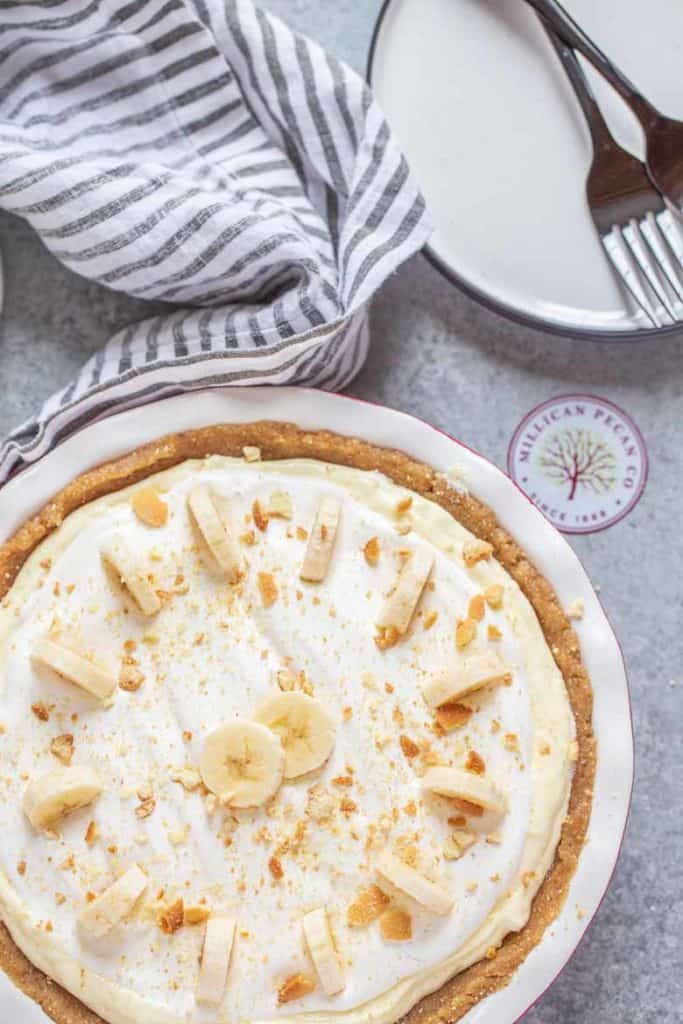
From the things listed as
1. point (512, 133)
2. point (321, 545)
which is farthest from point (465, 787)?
point (512, 133)

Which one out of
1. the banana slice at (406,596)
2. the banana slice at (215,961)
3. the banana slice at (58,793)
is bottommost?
the banana slice at (215,961)

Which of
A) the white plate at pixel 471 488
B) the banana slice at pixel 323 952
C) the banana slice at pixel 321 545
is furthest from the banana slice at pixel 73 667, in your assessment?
the banana slice at pixel 323 952

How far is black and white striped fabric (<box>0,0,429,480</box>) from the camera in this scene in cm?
200

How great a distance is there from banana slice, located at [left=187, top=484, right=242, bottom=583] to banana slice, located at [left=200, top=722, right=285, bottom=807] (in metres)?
0.24

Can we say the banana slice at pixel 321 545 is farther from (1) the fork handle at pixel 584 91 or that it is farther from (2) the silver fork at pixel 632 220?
(1) the fork handle at pixel 584 91

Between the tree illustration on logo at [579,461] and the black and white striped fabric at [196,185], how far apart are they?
0.41 m

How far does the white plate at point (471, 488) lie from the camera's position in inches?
75.7

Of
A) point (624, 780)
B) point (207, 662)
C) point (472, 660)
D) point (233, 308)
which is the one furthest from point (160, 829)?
point (233, 308)

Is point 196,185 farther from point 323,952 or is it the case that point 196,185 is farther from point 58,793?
point 323,952

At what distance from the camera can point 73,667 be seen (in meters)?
1.83

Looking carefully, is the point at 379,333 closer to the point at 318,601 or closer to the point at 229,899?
Result: the point at 318,601

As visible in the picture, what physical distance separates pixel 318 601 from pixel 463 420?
1.70 ft

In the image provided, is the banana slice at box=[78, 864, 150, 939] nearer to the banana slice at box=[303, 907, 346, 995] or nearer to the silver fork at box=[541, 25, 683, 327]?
the banana slice at box=[303, 907, 346, 995]

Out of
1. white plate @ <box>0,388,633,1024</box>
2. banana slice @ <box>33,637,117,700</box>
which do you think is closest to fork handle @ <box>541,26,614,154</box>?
white plate @ <box>0,388,633,1024</box>
